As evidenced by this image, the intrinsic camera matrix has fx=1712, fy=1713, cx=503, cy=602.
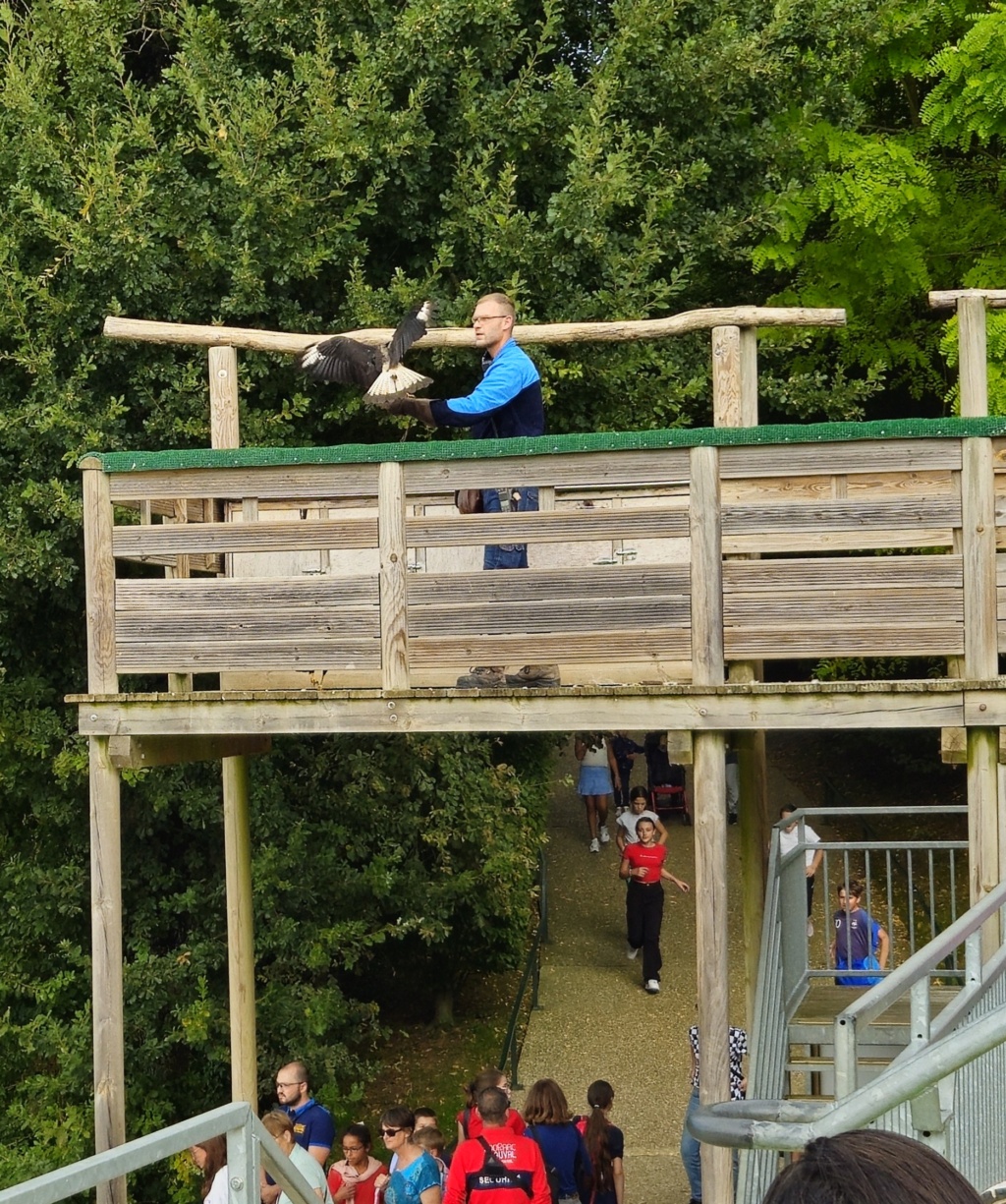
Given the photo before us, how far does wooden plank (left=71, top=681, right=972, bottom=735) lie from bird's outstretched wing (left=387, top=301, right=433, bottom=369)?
161 cm

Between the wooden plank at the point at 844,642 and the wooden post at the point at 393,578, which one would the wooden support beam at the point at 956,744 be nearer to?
the wooden plank at the point at 844,642

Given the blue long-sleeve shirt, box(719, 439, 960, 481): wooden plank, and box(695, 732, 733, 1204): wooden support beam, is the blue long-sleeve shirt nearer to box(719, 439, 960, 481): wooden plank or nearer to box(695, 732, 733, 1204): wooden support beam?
box(719, 439, 960, 481): wooden plank

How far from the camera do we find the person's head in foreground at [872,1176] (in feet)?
5.88

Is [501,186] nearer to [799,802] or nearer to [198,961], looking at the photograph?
[198,961]

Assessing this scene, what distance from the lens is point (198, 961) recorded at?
45.9 ft

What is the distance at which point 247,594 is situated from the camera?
834cm

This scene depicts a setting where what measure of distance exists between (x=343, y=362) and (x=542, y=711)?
2.02 meters

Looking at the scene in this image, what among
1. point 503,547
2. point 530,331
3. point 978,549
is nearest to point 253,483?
point 503,547

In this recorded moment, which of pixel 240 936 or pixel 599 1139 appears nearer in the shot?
pixel 599 1139

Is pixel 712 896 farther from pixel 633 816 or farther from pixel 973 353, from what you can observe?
pixel 633 816

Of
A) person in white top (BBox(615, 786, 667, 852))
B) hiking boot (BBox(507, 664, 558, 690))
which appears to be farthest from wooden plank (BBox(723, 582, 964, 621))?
person in white top (BBox(615, 786, 667, 852))

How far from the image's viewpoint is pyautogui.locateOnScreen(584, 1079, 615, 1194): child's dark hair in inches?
357

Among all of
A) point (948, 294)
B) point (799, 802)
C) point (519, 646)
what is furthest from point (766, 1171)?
point (799, 802)

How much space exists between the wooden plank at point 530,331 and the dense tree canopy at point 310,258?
3.48 meters
